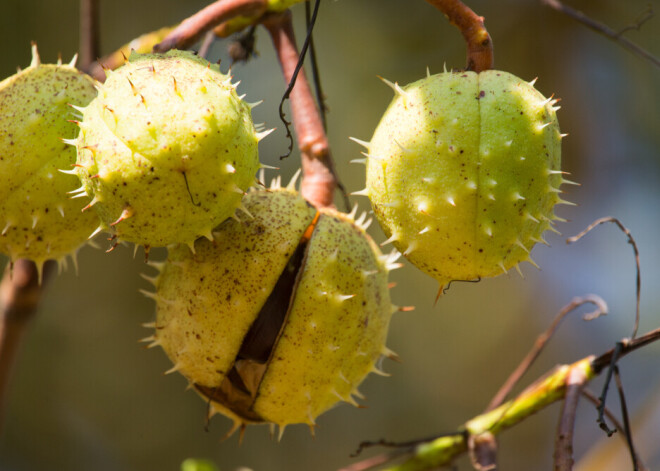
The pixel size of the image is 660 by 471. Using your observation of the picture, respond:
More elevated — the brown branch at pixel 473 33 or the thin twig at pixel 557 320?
the brown branch at pixel 473 33

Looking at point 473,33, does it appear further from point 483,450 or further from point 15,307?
point 15,307

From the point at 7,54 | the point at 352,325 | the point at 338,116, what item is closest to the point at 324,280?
the point at 352,325

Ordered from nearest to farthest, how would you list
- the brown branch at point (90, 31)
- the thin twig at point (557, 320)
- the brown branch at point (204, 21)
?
the brown branch at point (204, 21)
the thin twig at point (557, 320)
the brown branch at point (90, 31)

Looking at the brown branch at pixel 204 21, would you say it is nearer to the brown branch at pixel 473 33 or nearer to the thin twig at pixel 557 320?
the brown branch at pixel 473 33

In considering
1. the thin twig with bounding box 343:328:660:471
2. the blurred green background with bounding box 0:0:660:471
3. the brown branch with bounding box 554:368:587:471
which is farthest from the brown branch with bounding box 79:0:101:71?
the blurred green background with bounding box 0:0:660:471

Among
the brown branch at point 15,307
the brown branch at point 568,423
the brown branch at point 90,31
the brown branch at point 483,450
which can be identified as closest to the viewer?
the brown branch at point 568,423

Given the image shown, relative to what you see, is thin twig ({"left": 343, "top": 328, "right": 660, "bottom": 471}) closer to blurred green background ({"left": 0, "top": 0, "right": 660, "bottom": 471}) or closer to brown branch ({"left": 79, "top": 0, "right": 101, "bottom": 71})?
brown branch ({"left": 79, "top": 0, "right": 101, "bottom": 71})

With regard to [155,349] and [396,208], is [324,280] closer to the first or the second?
[396,208]

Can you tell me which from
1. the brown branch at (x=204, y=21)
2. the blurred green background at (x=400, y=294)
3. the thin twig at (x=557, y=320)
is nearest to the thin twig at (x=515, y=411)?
the thin twig at (x=557, y=320)
